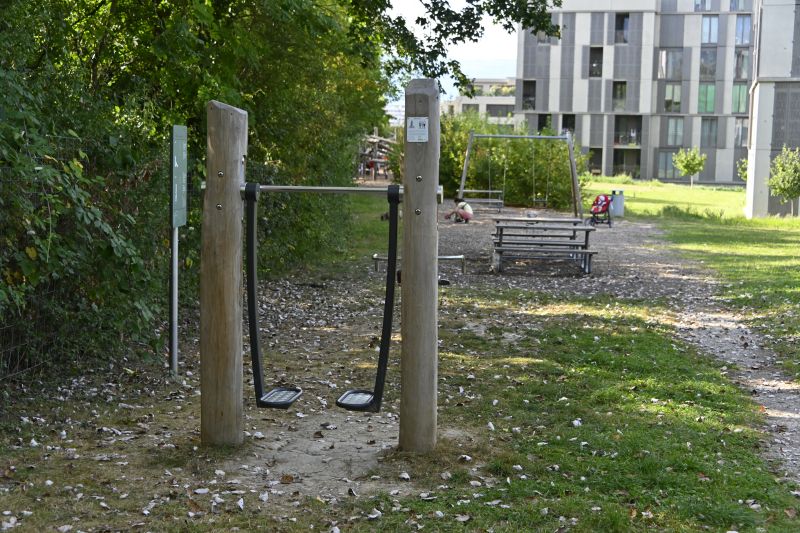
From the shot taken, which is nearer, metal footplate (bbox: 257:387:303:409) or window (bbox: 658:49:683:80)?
metal footplate (bbox: 257:387:303:409)

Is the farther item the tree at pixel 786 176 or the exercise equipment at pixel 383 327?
the tree at pixel 786 176

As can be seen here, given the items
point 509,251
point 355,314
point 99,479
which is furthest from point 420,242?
→ point 509,251

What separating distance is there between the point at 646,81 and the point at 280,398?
75684 mm

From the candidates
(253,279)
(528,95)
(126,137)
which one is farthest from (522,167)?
(528,95)

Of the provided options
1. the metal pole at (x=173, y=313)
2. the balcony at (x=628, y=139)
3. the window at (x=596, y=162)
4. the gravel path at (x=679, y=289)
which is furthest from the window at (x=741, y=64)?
the metal pole at (x=173, y=313)

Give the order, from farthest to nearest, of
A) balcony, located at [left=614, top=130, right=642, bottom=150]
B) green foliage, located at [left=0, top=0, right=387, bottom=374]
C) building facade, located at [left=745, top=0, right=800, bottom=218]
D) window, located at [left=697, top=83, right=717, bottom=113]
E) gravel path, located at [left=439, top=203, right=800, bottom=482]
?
window, located at [left=697, top=83, right=717, bottom=113]
balcony, located at [left=614, top=130, right=642, bottom=150]
building facade, located at [left=745, top=0, right=800, bottom=218]
gravel path, located at [left=439, top=203, right=800, bottom=482]
green foliage, located at [left=0, top=0, right=387, bottom=374]

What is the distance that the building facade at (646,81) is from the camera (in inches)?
3031

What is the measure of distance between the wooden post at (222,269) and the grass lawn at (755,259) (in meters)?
5.11

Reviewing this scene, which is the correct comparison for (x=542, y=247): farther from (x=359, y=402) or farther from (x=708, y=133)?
(x=708, y=133)

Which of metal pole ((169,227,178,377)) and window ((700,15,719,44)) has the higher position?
window ((700,15,719,44))

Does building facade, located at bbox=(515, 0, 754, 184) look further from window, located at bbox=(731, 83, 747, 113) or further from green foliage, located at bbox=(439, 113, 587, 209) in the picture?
green foliage, located at bbox=(439, 113, 587, 209)

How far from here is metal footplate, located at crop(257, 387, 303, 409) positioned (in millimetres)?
6035

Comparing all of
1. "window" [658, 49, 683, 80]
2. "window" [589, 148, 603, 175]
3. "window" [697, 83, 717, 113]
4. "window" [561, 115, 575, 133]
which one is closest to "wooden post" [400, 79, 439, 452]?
"window" [561, 115, 575, 133]

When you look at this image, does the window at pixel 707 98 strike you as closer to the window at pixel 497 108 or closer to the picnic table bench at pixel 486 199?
the window at pixel 497 108
